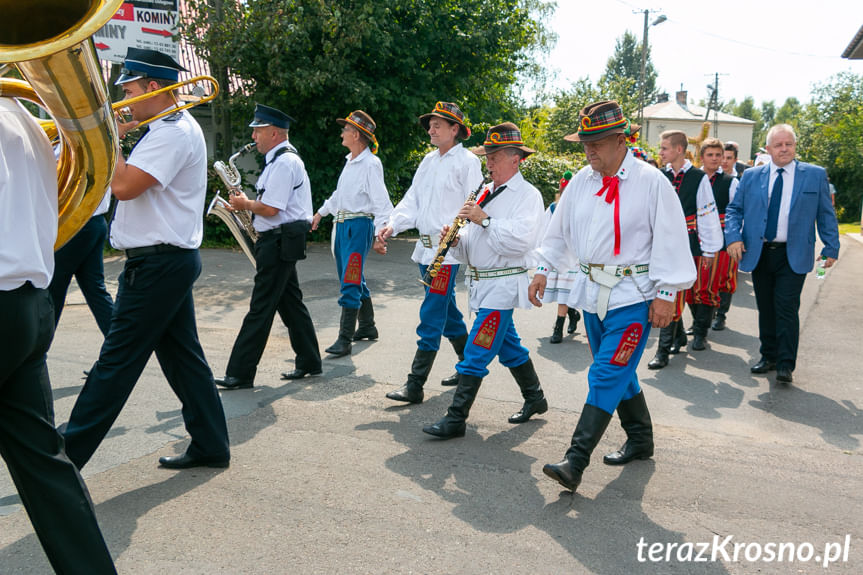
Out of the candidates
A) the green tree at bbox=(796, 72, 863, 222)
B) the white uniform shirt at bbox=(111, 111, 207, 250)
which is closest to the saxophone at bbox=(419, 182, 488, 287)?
the white uniform shirt at bbox=(111, 111, 207, 250)

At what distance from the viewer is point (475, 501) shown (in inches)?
151

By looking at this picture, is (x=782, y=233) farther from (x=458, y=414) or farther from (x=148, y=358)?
(x=148, y=358)

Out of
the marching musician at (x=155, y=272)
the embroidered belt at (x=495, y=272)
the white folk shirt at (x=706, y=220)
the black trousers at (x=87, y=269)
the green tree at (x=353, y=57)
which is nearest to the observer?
the marching musician at (x=155, y=272)

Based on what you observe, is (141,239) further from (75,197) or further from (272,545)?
(272,545)

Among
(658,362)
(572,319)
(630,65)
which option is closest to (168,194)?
(658,362)

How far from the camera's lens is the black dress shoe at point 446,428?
470cm

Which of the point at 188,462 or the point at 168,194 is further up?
the point at 168,194

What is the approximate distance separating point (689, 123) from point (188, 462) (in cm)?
8323

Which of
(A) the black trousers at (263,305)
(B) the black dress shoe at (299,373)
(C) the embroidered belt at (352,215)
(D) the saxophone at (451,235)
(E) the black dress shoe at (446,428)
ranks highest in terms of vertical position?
(D) the saxophone at (451,235)

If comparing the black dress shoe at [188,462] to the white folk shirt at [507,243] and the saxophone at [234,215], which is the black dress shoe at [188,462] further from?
the saxophone at [234,215]

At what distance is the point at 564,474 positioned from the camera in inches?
150

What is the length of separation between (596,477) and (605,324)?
88cm

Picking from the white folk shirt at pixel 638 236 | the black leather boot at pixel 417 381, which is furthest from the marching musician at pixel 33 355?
the black leather boot at pixel 417 381

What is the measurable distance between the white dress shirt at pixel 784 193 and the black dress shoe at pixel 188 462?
4.86m
